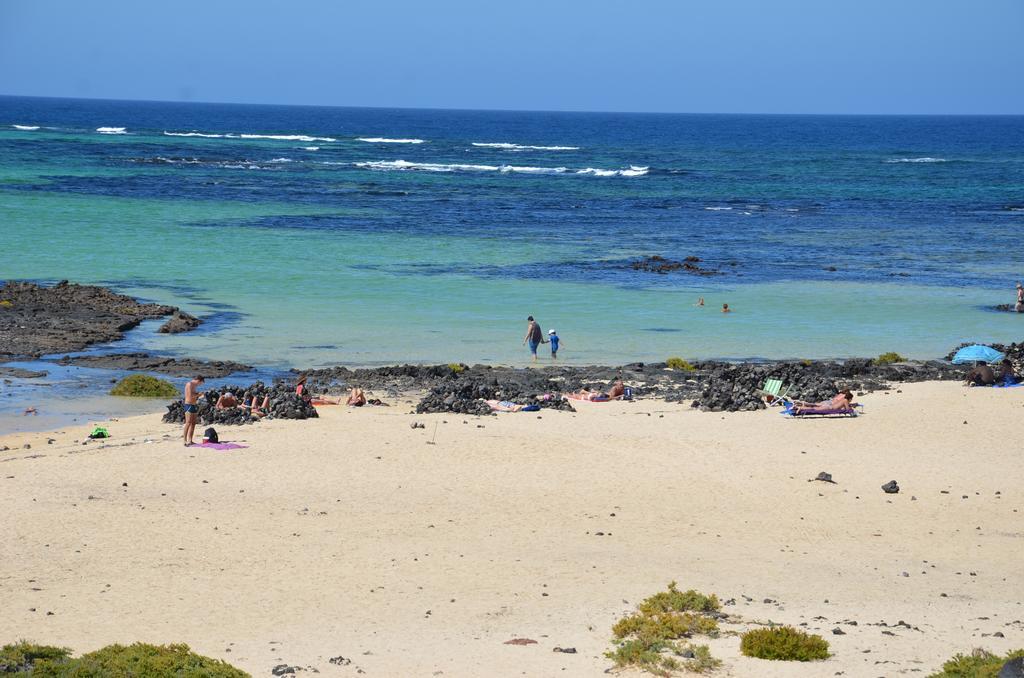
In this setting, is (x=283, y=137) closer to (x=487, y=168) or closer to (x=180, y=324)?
(x=487, y=168)

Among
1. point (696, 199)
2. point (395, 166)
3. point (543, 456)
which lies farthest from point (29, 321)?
point (395, 166)

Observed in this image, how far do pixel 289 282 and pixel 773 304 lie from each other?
1447 centimetres

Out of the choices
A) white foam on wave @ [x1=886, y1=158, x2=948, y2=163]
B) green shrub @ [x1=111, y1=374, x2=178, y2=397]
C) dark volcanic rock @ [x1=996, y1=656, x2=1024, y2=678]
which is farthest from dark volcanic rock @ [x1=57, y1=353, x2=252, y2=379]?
white foam on wave @ [x1=886, y1=158, x2=948, y2=163]

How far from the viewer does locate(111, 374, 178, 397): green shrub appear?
75.5 ft

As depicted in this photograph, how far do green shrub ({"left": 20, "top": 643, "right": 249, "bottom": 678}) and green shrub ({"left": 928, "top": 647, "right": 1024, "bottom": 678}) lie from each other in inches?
225

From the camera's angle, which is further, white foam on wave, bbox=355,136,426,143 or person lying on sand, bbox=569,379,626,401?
white foam on wave, bbox=355,136,426,143

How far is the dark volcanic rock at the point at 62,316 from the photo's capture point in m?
27.2

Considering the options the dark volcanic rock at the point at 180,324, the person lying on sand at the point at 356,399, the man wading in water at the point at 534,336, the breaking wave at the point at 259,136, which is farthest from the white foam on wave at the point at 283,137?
the person lying on sand at the point at 356,399

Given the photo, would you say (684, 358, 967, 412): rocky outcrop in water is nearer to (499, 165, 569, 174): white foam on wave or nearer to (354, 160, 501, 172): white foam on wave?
(499, 165, 569, 174): white foam on wave

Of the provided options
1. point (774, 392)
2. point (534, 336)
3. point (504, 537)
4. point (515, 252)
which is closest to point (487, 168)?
point (515, 252)

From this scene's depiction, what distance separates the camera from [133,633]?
454 inches

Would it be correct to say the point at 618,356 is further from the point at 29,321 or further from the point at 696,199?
the point at 696,199

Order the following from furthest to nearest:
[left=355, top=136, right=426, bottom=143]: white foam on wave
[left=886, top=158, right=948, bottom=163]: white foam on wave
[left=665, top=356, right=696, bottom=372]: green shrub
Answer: [left=355, top=136, right=426, bottom=143]: white foam on wave < [left=886, top=158, right=948, bottom=163]: white foam on wave < [left=665, top=356, right=696, bottom=372]: green shrub

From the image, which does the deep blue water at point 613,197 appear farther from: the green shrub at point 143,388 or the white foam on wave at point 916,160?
the green shrub at point 143,388
